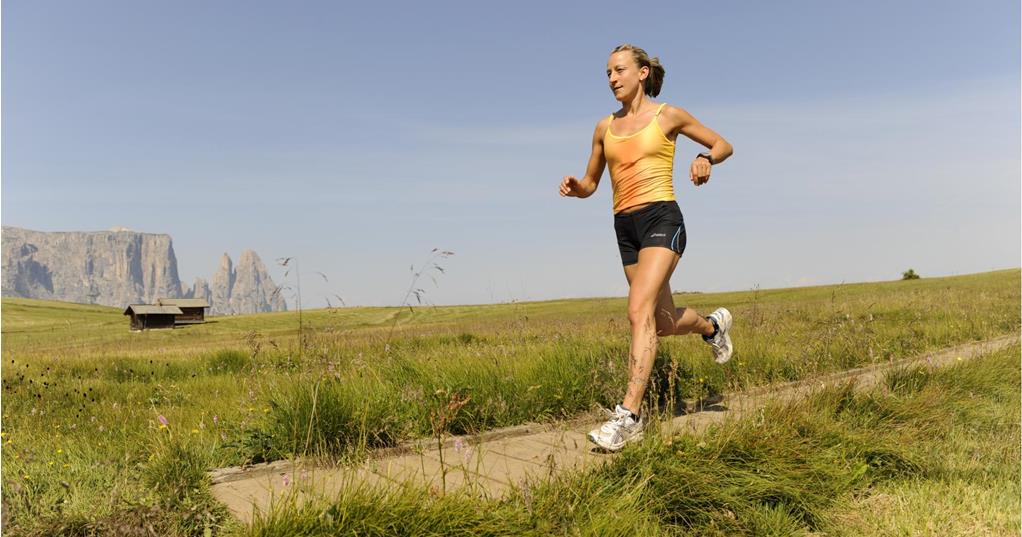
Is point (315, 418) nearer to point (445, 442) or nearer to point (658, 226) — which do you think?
point (445, 442)

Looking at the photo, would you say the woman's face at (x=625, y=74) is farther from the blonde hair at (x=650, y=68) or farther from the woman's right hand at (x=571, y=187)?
the woman's right hand at (x=571, y=187)

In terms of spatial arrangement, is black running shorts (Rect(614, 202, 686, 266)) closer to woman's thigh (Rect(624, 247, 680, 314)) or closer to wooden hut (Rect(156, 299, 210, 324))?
woman's thigh (Rect(624, 247, 680, 314))

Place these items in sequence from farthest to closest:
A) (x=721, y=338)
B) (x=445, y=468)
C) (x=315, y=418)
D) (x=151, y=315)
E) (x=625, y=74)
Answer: (x=151, y=315)
(x=721, y=338)
(x=625, y=74)
(x=315, y=418)
(x=445, y=468)

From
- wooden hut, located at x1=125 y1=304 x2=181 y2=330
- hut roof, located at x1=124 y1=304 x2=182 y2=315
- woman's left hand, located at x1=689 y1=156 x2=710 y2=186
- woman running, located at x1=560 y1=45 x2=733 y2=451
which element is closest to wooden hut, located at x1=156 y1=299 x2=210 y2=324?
wooden hut, located at x1=125 y1=304 x2=181 y2=330

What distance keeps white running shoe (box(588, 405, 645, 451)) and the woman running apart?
7 centimetres

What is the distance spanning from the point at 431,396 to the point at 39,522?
2450mm

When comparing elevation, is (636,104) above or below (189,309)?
above

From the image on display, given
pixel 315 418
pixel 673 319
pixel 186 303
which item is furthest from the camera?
pixel 186 303

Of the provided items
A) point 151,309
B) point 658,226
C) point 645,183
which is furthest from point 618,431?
point 151,309

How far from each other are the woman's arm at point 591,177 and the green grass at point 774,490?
2.18 metres

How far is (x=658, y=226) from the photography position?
4.68 meters

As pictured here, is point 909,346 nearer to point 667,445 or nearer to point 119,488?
point 667,445

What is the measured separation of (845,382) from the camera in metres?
5.27

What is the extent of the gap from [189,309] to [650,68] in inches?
3276
